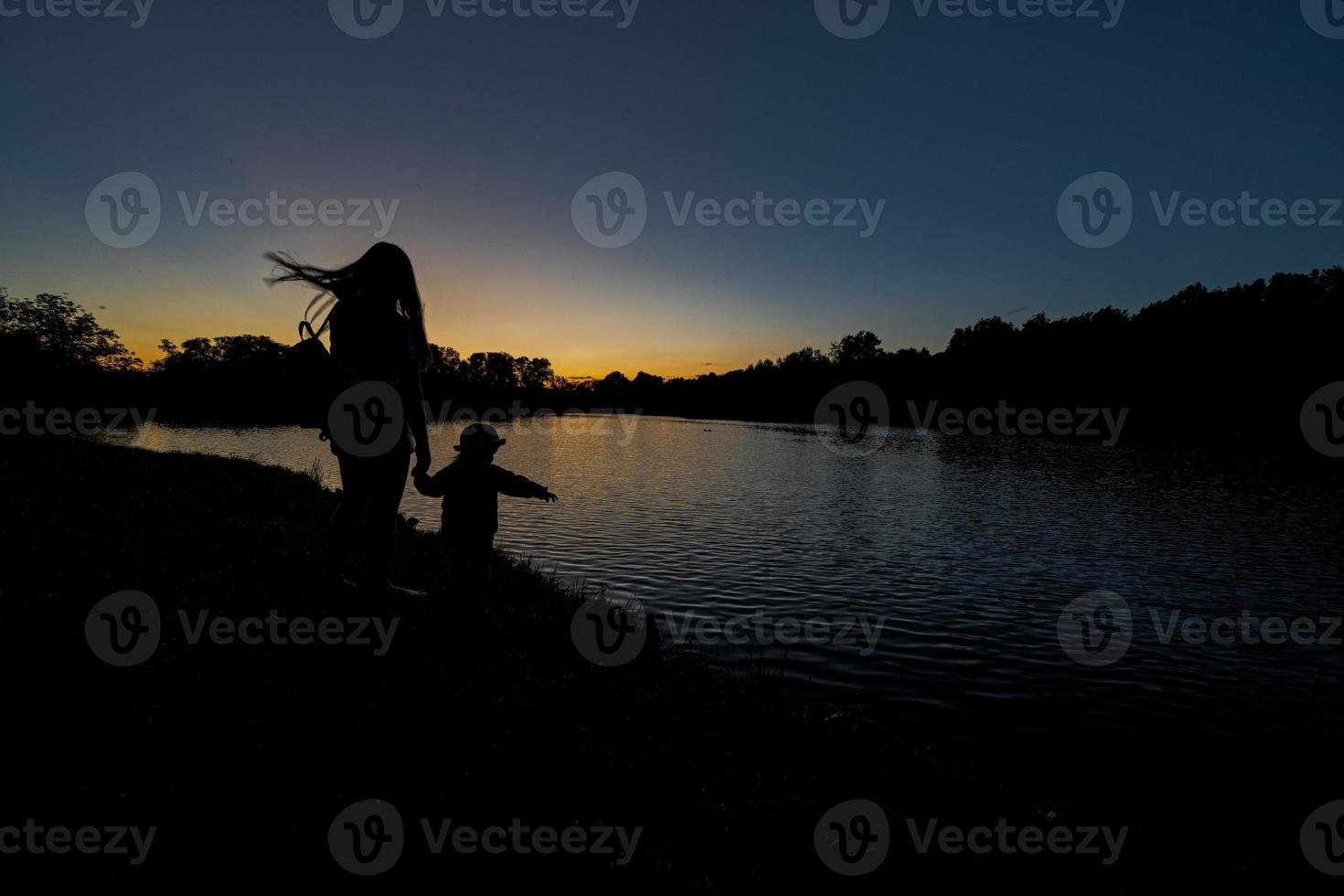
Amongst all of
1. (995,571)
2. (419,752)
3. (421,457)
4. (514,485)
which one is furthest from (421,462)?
(995,571)

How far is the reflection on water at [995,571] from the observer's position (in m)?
9.73

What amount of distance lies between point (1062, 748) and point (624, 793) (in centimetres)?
714

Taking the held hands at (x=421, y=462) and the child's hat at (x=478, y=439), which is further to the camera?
the child's hat at (x=478, y=439)

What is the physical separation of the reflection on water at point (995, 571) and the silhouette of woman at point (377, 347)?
6.99 metres

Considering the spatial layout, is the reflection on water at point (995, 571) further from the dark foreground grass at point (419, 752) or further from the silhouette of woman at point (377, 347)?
the silhouette of woman at point (377, 347)

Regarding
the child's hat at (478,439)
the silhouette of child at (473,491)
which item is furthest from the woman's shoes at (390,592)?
the child's hat at (478,439)

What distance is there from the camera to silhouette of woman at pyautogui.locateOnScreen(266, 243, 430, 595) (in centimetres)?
598

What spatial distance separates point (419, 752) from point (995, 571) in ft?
58.6

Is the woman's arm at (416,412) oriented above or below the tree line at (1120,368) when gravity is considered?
below

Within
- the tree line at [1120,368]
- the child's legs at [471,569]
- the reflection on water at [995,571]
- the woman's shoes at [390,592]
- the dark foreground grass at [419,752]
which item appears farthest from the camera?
the tree line at [1120,368]

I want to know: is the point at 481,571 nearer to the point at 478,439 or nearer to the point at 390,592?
the point at 390,592

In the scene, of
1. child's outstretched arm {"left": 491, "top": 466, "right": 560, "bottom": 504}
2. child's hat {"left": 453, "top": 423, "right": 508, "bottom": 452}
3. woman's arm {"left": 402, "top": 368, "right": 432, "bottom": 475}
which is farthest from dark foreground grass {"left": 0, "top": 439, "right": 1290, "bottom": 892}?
child's hat {"left": 453, "top": 423, "right": 508, "bottom": 452}

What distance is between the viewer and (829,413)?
6604 inches

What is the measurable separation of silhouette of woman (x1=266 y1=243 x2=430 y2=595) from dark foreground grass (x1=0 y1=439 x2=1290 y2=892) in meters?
1.40
